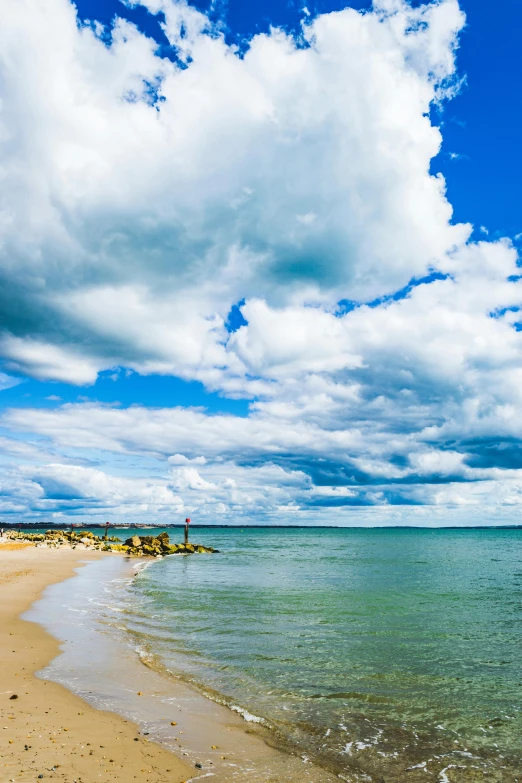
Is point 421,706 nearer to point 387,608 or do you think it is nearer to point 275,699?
point 275,699

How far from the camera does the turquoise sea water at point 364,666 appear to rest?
30.4ft

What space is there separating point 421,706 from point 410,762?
10.6ft

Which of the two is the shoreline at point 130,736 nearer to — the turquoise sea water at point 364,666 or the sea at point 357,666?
the sea at point 357,666

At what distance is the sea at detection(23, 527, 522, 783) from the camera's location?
9148 millimetres

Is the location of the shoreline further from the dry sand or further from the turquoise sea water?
the turquoise sea water

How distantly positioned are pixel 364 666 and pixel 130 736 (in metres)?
8.33

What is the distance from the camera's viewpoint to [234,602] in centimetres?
2653

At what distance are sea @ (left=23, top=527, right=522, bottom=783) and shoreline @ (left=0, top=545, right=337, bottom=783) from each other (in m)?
0.75

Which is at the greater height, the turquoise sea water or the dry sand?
the dry sand

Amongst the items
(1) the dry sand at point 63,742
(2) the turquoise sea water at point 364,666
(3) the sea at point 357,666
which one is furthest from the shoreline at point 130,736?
(2) the turquoise sea water at point 364,666

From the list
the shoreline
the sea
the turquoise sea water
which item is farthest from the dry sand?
the turquoise sea water

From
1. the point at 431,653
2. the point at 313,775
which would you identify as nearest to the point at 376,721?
the point at 313,775

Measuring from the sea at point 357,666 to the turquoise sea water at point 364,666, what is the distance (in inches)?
1.6

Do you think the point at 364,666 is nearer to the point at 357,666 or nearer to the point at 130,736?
the point at 357,666
